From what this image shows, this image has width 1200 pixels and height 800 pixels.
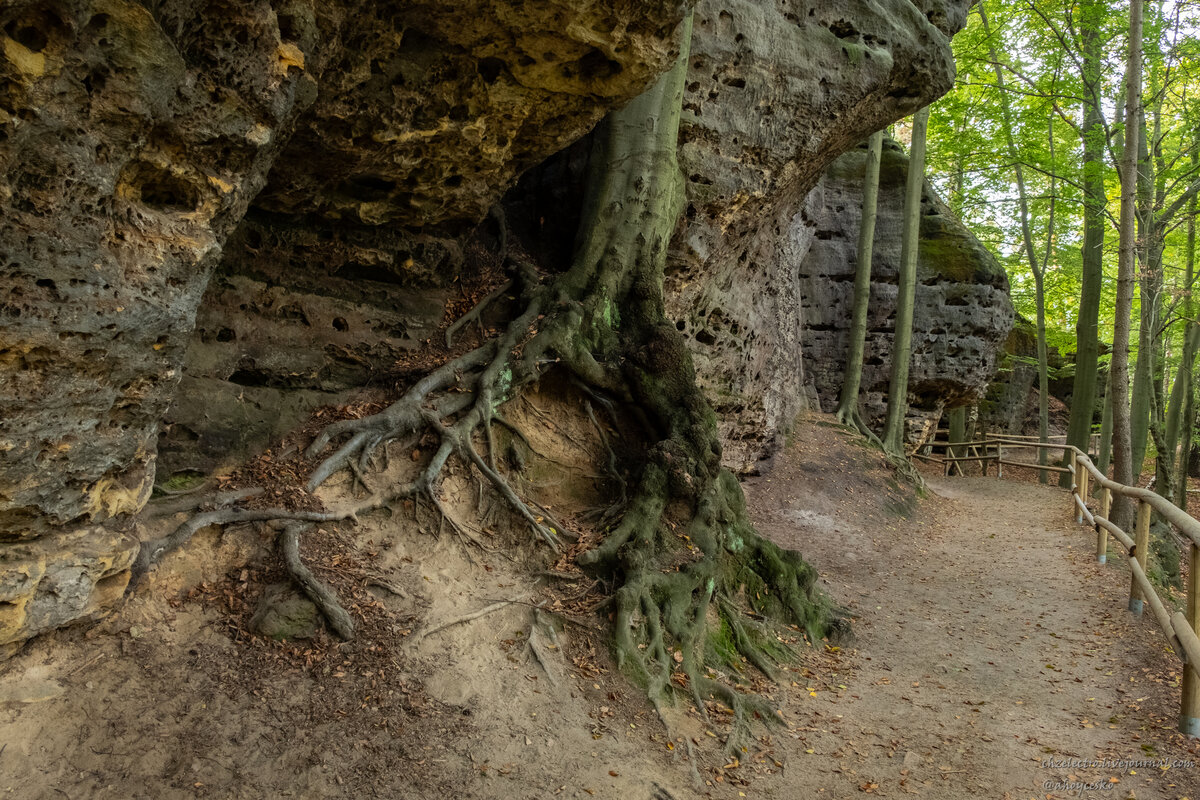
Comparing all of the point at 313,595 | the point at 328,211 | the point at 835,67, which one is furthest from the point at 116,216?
the point at 835,67

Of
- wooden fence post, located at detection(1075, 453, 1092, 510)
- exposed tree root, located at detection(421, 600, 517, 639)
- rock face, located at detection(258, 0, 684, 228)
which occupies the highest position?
rock face, located at detection(258, 0, 684, 228)

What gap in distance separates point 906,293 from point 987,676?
10386 millimetres

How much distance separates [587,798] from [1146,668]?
15.0 ft

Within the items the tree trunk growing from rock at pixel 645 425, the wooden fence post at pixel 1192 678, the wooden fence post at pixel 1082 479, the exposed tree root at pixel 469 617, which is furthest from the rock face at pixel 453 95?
the wooden fence post at pixel 1082 479

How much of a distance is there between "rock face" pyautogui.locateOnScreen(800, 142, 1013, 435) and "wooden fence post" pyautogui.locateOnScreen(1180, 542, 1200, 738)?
12190mm

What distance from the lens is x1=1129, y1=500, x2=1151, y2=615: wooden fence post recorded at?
21.3 ft

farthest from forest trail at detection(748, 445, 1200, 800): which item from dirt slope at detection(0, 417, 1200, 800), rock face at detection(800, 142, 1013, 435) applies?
rock face at detection(800, 142, 1013, 435)

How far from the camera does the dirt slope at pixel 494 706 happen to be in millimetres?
3562

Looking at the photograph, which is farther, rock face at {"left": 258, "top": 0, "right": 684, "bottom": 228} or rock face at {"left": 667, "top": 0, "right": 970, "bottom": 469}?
rock face at {"left": 667, "top": 0, "right": 970, "bottom": 469}

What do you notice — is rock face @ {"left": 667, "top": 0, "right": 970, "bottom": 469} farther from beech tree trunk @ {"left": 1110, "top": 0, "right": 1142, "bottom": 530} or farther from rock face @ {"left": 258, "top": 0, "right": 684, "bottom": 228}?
rock face @ {"left": 258, "top": 0, "right": 684, "bottom": 228}

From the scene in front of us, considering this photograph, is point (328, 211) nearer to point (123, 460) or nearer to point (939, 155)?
point (123, 460)

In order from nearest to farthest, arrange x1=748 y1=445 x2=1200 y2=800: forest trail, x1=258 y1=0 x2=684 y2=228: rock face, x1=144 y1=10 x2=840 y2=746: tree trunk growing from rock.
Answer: x1=748 y1=445 x2=1200 y2=800: forest trail, x1=258 y1=0 x2=684 y2=228: rock face, x1=144 y1=10 x2=840 y2=746: tree trunk growing from rock

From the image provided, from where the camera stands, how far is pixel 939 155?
19391mm

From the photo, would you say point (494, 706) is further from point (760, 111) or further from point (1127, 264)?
point (1127, 264)
